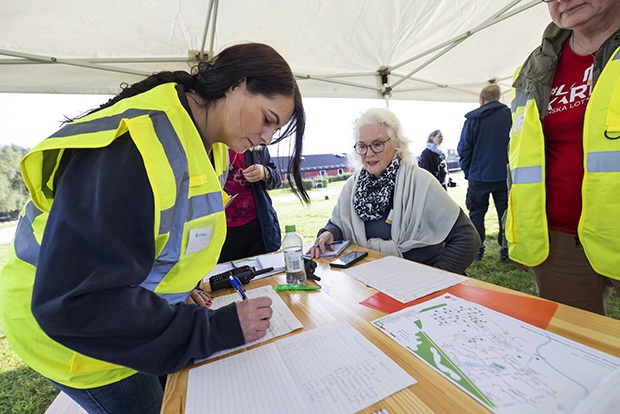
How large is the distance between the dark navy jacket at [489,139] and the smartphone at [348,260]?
2.59m

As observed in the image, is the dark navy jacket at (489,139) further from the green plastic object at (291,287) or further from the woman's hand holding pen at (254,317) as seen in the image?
the woman's hand holding pen at (254,317)

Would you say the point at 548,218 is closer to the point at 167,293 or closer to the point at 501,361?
the point at 501,361

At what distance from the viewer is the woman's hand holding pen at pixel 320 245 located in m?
1.49

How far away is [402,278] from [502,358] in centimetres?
49

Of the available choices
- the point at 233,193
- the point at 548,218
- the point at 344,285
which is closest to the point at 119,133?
the point at 344,285

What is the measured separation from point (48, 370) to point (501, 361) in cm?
106

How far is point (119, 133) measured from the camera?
0.55 metres

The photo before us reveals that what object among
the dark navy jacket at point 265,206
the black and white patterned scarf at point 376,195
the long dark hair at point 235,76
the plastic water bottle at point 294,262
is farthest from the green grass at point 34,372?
the long dark hair at point 235,76

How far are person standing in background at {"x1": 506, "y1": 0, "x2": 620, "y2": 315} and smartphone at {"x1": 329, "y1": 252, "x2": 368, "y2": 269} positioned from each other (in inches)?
29.2

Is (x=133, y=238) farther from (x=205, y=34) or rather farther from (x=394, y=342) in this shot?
(x=205, y=34)

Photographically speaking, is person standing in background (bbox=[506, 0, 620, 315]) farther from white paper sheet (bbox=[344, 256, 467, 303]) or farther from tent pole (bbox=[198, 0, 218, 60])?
tent pole (bbox=[198, 0, 218, 60])

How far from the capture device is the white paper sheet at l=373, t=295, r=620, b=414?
47 centimetres

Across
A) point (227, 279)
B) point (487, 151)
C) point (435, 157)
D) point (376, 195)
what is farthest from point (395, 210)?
point (435, 157)

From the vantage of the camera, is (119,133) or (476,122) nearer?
(119,133)
